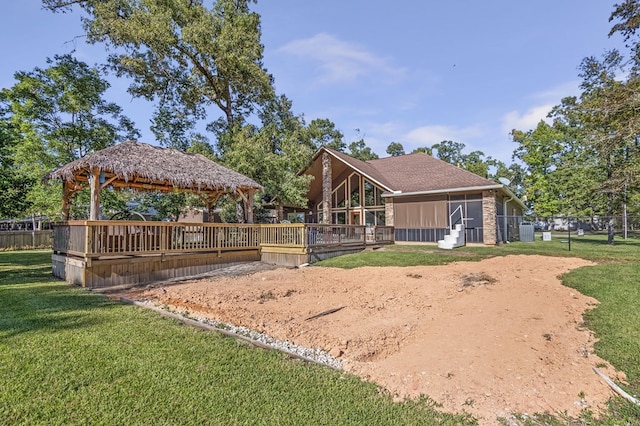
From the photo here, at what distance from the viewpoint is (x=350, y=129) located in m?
37.0

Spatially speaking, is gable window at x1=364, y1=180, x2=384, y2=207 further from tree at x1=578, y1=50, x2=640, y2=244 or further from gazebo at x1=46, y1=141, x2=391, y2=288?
tree at x1=578, y1=50, x2=640, y2=244

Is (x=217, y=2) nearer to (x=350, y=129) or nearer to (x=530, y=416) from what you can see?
(x=530, y=416)

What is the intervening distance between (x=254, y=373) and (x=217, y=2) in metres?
18.4

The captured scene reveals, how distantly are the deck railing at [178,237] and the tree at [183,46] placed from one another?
708 cm

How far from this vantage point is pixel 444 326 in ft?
16.5

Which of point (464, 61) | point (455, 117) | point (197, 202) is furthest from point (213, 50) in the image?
point (455, 117)

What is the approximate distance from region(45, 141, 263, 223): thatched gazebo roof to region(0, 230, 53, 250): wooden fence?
13.3 meters

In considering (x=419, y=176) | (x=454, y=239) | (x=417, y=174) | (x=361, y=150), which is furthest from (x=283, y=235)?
(x=361, y=150)

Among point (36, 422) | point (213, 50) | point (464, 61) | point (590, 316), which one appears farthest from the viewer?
point (464, 61)

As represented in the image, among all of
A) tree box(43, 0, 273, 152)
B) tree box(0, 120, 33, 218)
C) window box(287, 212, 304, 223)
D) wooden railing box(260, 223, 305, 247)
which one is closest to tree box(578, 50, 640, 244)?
wooden railing box(260, 223, 305, 247)

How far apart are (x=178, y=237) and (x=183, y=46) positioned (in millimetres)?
11024

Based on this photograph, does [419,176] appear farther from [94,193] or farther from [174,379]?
[174,379]

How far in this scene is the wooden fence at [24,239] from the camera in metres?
19.7

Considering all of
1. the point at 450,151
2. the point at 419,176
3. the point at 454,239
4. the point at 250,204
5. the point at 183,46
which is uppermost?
the point at 450,151
